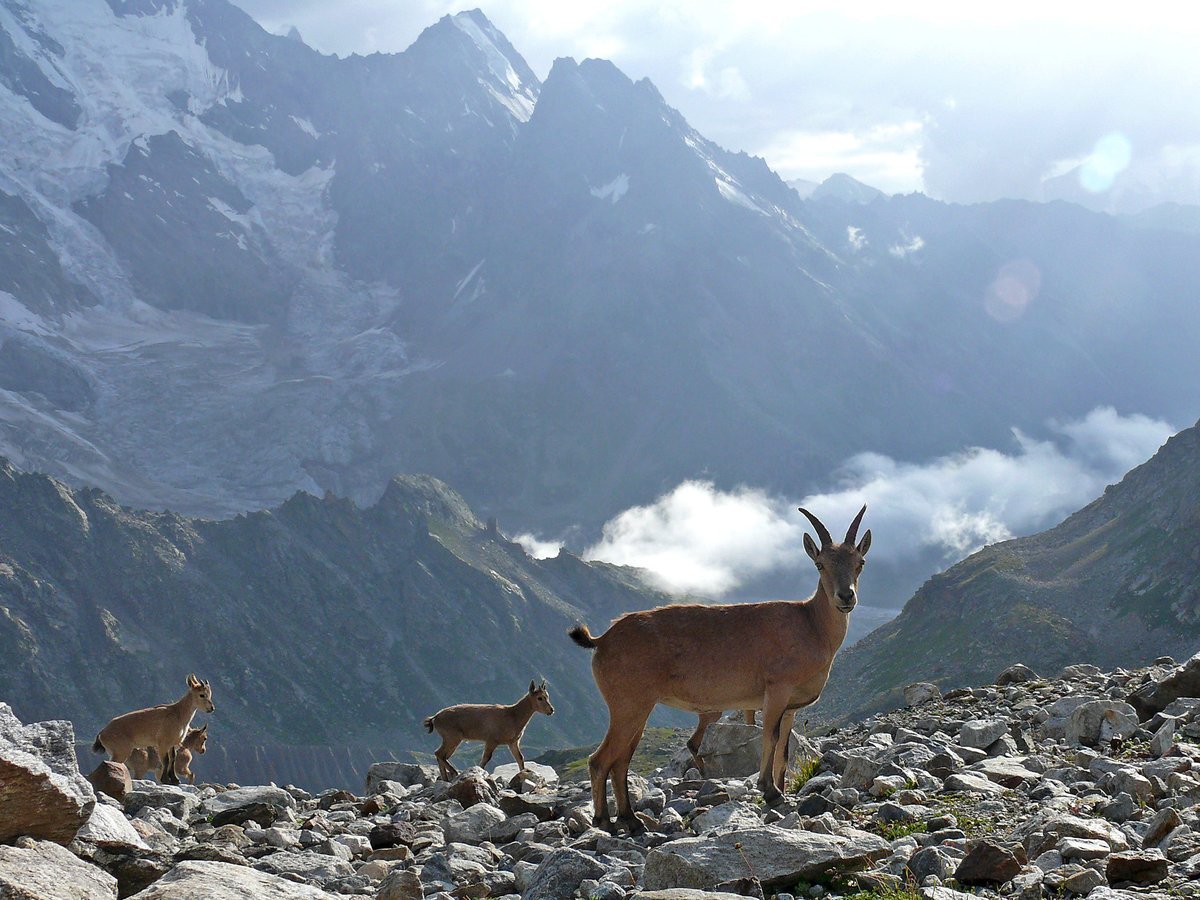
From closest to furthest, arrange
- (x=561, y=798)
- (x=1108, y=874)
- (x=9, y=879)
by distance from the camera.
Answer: (x=9, y=879)
(x=1108, y=874)
(x=561, y=798)

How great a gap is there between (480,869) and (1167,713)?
44.7 ft

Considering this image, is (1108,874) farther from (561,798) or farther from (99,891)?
(561,798)

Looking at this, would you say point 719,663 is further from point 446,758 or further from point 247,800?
point 446,758

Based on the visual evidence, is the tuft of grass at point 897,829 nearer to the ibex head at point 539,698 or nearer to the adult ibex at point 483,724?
the adult ibex at point 483,724

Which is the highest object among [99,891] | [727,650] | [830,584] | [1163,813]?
[830,584]

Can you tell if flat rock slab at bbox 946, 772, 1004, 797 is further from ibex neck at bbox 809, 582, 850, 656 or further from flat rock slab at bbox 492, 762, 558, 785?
flat rock slab at bbox 492, 762, 558, 785

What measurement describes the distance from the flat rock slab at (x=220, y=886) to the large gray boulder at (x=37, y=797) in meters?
1.30

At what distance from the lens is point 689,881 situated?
37.0ft

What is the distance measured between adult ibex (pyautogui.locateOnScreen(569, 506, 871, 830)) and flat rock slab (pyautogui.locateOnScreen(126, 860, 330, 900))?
5862mm

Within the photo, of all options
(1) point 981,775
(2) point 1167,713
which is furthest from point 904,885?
(2) point 1167,713

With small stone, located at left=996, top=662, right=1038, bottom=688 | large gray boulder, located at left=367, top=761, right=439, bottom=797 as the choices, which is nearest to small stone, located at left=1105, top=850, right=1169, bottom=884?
large gray boulder, located at left=367, top=761, right=439, bottom=797

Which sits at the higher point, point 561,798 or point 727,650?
point 727,650

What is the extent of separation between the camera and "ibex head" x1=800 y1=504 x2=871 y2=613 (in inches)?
674

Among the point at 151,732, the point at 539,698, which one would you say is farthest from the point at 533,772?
the point at 151,732
